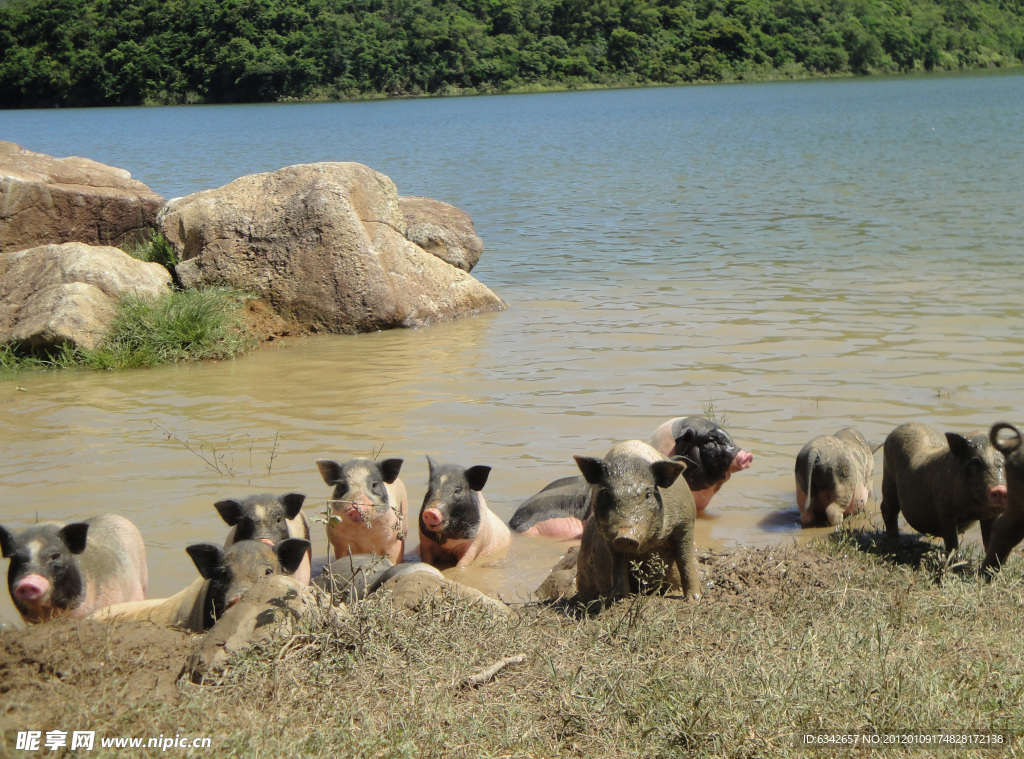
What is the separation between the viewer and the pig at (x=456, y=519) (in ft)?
18.2

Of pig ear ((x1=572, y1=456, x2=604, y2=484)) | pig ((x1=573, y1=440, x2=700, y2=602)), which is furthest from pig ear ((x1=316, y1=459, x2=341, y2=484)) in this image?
pig ear ((x1=572, y1=456, x2=604, y2=484))

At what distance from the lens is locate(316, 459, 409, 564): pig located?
17.7 feet

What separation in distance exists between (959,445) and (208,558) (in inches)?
128

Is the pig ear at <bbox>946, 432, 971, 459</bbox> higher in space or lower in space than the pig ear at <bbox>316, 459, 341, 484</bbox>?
higher

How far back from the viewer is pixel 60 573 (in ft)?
14.7

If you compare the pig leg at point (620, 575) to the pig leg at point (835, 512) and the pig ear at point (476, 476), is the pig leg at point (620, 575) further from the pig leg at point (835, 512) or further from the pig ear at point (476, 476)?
the pig leg at point (835, 512)

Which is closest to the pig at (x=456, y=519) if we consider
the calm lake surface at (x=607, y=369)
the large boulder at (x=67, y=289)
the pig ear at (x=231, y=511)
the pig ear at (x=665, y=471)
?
the calm lake surface at (x=607, y=369)

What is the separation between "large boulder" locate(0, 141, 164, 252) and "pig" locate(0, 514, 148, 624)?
7920mm

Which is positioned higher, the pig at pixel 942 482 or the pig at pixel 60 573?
the pig at pixel 942 482

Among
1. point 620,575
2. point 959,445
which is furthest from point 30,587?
point 959,445

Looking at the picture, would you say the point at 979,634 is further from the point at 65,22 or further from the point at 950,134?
the point at 65,22

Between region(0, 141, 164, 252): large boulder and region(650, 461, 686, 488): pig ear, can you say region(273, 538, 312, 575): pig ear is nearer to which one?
region(650, 461, 686, 488): pig ear

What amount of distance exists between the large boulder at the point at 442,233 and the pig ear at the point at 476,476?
7.48 m

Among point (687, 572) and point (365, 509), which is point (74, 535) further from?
point (687, 572)
